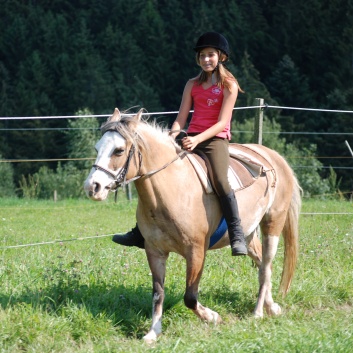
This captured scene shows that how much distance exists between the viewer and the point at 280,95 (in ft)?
232

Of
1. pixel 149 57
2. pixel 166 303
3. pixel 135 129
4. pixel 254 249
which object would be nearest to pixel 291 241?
pixel 254 249

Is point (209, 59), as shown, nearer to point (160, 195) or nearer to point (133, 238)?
point (160, 195)

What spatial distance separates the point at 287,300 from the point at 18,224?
9.77m

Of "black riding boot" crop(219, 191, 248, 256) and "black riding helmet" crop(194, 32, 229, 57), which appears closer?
"black riding boot" crop(219, 191, 248, 256)

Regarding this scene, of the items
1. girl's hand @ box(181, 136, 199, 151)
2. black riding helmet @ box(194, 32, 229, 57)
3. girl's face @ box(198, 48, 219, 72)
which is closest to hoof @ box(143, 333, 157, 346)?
girl's hand @ box(181, 136, 199, 151)

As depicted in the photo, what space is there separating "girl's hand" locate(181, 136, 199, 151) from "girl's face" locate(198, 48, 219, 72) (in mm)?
677

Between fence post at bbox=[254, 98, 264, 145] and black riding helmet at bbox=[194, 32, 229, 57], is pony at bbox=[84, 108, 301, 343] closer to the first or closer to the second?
black riding helmet at bbox=[194, 32, 229, 57]

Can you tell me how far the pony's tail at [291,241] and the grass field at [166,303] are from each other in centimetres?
16

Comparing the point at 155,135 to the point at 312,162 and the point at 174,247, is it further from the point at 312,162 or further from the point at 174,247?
the point at 312,162

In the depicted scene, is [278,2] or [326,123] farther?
[278,2]

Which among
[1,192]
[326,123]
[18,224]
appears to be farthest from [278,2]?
[18,224]

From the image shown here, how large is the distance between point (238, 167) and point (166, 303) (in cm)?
139

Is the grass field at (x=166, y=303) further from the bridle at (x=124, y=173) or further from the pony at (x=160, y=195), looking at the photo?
the bridle at (x=124, y=173)

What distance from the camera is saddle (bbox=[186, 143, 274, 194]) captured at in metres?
6.84
